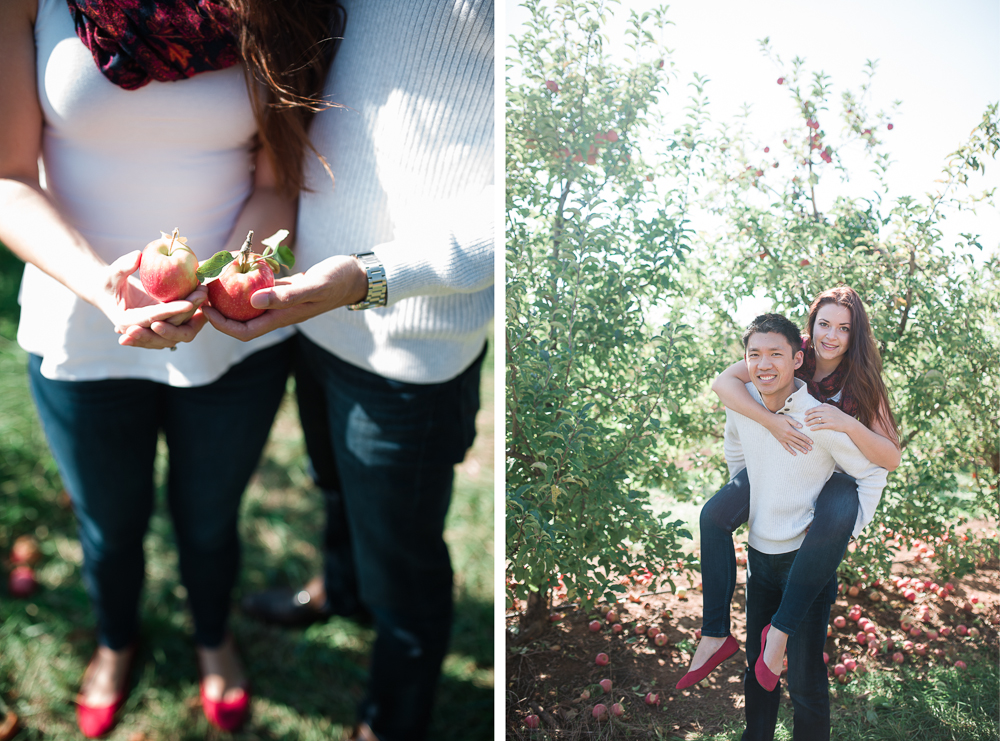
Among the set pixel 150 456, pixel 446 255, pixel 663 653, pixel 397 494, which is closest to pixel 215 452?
pixel 150 456

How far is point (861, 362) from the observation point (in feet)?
2.77

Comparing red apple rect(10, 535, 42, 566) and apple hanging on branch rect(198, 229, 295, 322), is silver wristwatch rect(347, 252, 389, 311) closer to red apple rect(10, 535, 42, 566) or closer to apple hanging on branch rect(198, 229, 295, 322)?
apple hanging on branch rect(198, 229, 295, 322)

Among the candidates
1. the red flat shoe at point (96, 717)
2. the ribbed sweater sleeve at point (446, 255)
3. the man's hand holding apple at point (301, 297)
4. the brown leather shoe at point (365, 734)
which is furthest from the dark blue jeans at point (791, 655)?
the red flat shoe at point (96, 717)

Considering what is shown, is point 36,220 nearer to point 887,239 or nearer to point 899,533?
point 887,239

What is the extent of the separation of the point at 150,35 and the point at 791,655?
1.24 metres

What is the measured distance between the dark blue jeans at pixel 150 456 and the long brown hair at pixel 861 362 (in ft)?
3.40

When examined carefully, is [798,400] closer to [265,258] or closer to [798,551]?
[798,551]

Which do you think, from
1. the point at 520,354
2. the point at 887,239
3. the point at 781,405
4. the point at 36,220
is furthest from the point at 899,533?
the point at 36,220

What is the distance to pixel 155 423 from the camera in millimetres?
1337

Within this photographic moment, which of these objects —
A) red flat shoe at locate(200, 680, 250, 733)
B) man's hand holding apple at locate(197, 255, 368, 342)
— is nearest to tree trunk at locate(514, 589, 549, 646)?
man's hand holding apple at locate(197, 255, 368, 342)

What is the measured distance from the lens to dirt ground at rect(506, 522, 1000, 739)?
2.90 ft

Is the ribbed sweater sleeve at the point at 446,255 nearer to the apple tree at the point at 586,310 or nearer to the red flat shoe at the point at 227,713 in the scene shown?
the apple tree at the point at 586,310

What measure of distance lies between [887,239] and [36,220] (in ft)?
3.90

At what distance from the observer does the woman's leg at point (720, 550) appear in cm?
88
